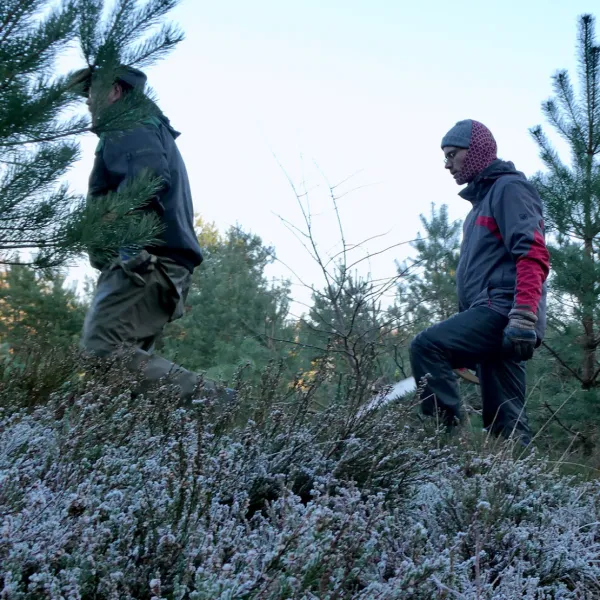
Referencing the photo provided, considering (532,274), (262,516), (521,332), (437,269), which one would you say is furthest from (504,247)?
(437,269)

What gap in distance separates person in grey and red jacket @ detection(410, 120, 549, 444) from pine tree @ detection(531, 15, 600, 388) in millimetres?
2588

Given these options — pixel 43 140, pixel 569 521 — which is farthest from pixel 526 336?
pixel 43 140

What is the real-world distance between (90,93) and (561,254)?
4.93 meters

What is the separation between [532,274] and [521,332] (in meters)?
0.34

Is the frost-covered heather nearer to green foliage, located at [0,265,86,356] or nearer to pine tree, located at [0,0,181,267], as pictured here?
pine tree, located at [0,0,181,267]

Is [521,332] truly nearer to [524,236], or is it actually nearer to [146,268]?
[524,236]

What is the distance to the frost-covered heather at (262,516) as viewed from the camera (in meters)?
1.51

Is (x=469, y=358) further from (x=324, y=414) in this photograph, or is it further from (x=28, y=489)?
(x=28, y=489)

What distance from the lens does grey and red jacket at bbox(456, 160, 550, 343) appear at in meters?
3.99

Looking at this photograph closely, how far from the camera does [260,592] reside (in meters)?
1.40

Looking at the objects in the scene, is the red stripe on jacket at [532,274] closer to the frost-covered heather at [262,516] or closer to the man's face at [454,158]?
the man's face at [454,158]

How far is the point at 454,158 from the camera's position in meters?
4.57

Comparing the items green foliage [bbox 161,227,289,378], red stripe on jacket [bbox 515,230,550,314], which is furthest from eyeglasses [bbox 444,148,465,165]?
green foliage [bbox 161,227,289,378]

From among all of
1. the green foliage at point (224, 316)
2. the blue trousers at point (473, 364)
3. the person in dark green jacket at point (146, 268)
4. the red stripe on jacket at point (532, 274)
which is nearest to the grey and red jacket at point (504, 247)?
the red stripe on jacket at point (532, 274)
